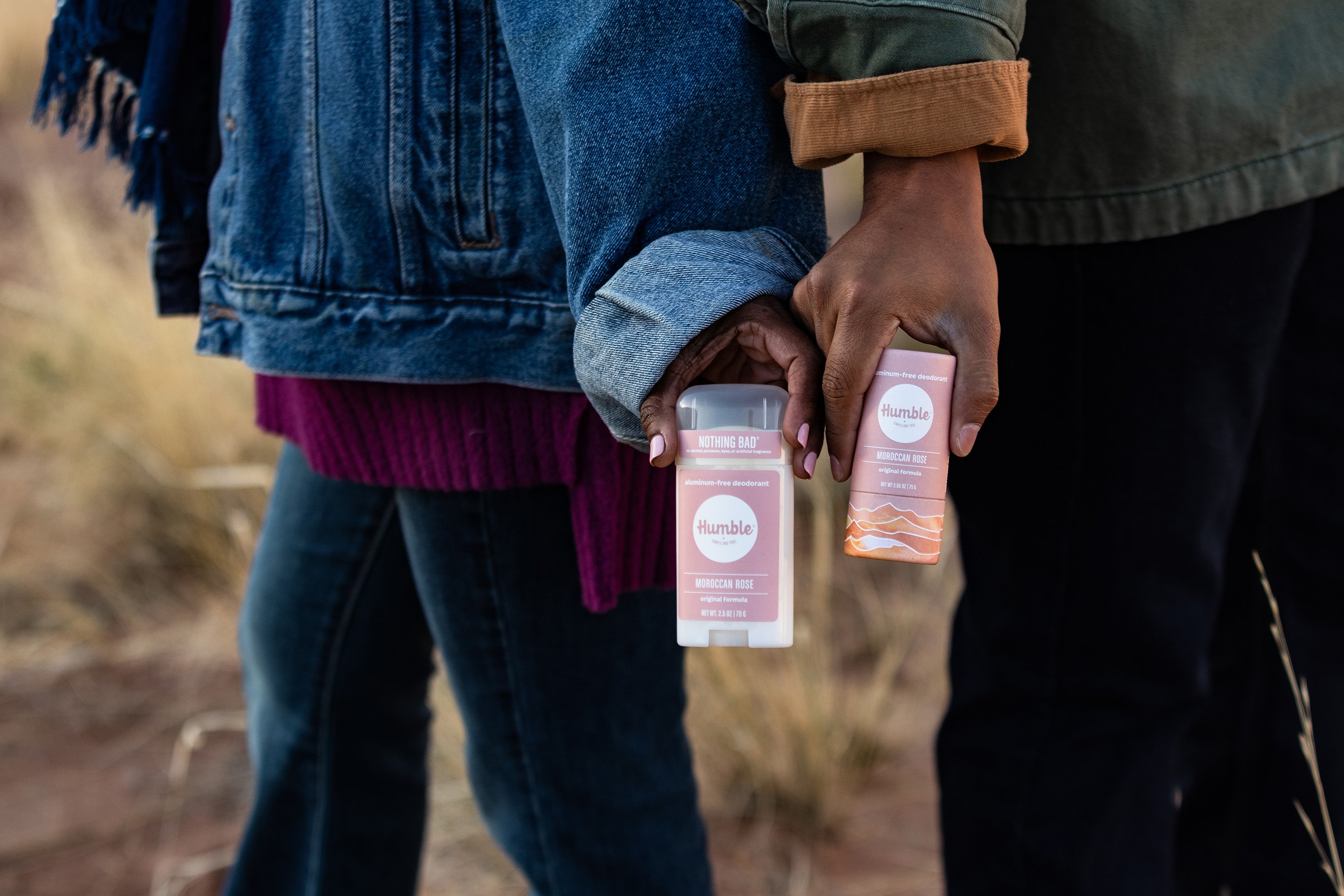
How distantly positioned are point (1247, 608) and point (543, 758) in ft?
2.74

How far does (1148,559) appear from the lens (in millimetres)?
1019

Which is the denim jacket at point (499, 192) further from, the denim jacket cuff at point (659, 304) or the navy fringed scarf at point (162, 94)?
the navy fringed scarf at point (162, 94)

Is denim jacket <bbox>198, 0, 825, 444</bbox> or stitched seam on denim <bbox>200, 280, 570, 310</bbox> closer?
denim jacket <bbox>198, 0, 825, 444</bbox>

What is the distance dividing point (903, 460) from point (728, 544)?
114 millimetres

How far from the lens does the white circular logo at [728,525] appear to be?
2.16 feet

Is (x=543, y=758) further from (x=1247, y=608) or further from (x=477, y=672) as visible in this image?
(x=1247, y=608)

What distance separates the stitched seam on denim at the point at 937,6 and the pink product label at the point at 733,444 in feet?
0.82

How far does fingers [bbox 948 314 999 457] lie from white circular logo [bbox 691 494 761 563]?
5.1 inches

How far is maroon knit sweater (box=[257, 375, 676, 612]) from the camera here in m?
0.80

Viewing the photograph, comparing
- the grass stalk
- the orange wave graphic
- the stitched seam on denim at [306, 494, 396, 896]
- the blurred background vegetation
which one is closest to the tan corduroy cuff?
the orange wave graphic

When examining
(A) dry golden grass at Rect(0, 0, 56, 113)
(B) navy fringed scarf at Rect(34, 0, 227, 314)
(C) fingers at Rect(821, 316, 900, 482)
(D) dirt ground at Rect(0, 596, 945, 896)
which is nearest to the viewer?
(C) fingers at Rect(821, 316, 900, 482)

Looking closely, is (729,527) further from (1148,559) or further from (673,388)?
(1148,559)

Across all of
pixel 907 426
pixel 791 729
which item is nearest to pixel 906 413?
pixel 907 426

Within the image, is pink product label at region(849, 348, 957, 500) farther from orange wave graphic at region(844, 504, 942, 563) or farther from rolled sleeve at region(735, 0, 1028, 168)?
rolled sleeve at region(735, 0, 1028, 168)
